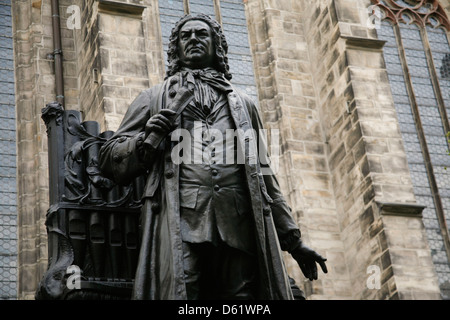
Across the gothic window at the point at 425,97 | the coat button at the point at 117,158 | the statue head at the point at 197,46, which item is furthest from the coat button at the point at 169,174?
the gothic window at the point at 425,97

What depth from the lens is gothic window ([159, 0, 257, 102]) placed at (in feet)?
51.3

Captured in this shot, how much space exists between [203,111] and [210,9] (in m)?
10.8

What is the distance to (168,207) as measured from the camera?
17.2ft

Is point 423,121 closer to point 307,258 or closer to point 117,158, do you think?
point 307,258

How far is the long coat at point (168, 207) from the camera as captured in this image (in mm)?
5176

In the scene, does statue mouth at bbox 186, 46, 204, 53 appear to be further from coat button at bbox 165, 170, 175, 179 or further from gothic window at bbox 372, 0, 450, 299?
gothic window at bbox 372, 0, 450, 299

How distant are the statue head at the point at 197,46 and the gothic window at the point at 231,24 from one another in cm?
938

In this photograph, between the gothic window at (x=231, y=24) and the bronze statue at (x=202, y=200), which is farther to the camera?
the gothic window at (x=231, y=24)

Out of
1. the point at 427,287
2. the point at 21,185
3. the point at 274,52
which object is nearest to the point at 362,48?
the point at 274,52

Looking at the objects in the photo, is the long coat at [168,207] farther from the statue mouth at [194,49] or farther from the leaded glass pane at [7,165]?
the leaded glass pane at [7,165]

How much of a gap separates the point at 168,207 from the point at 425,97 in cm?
1187

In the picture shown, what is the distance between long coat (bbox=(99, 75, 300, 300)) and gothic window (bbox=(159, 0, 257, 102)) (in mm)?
9658
